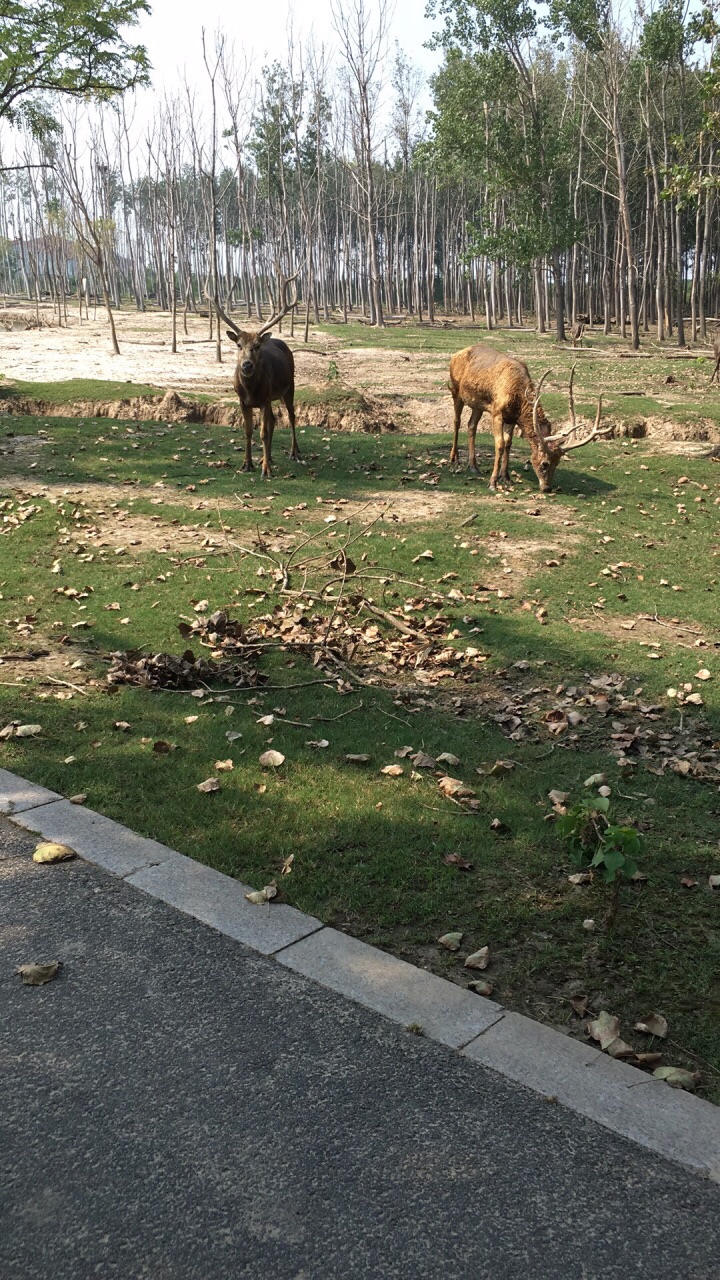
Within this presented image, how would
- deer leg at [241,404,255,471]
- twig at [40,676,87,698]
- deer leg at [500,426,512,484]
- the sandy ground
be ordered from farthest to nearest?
the sandy ground → deer leg at [241,404,255,471] → deer leg at [500,426,512,484] → twig at [40,676,87,698]

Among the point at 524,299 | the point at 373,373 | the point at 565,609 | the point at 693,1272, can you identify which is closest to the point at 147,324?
the point at 373,373

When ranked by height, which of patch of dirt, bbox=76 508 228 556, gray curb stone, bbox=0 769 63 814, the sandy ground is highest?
the sandy ground

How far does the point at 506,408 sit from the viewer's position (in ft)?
47.2

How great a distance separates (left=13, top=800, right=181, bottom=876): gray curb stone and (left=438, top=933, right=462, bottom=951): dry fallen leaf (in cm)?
134

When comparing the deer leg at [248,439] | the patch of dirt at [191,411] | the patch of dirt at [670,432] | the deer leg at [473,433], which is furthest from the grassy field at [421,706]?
the patch of dirt at [191,411]

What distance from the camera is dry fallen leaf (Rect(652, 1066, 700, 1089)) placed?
302 centimetres

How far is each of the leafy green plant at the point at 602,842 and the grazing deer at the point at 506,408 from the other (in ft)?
33.6

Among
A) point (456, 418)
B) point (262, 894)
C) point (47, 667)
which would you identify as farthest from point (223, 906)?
point (456, 418)

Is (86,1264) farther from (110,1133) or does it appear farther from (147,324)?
(147,324)

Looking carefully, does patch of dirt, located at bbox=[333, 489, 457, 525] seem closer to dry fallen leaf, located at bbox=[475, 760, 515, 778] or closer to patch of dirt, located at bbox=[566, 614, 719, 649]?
patch of dirt, located at bbox=[566, 614, 719, 649]

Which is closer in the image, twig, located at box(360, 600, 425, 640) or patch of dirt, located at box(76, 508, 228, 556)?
twig, located at box(360, 600, 425, 640)

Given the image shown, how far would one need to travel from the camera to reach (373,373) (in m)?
23.8

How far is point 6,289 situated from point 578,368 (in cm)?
8179

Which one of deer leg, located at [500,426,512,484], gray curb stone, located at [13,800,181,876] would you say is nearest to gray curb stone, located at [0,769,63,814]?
gray curb stone, located at [13,800,181,876]
